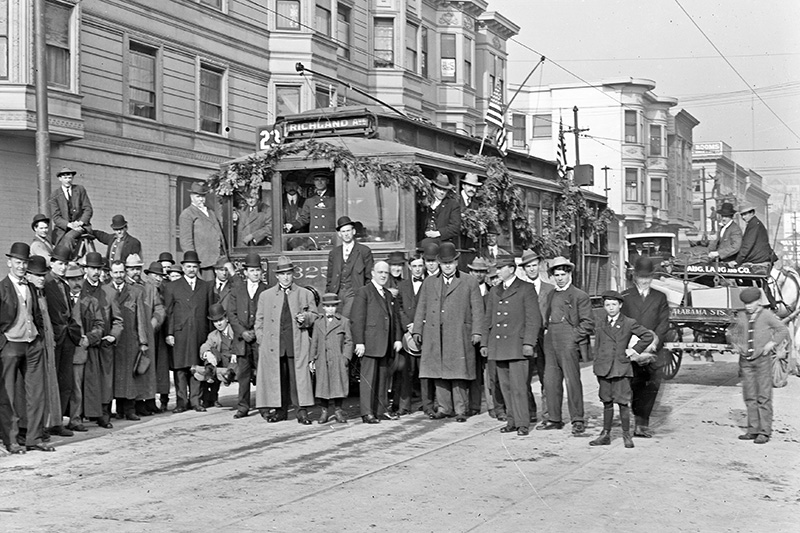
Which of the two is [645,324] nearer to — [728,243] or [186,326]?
[728,243]

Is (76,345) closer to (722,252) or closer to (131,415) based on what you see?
(131,415)

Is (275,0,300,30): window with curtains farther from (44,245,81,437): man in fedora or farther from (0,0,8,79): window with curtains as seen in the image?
(44,245,81,437): man in fedora

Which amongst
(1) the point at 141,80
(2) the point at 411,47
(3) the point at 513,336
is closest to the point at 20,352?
(3) the point at 513,336

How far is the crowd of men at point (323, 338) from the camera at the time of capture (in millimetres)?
10672

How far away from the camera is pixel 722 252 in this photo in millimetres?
16016

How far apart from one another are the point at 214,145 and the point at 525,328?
17.7 metres

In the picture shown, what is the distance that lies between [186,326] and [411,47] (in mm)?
26467

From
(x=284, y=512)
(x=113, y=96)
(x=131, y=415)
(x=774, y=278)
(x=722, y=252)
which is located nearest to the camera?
(x=284, y=512)

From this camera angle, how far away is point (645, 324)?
11.0 metres

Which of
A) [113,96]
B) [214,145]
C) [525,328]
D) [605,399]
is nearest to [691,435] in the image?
[605,399]

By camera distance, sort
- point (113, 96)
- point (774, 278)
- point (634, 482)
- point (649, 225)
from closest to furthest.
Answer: point (634, 482) → point (774, 278) → point (113, 96) → point (649, 225)

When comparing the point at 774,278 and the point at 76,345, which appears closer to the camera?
the point at 76,345

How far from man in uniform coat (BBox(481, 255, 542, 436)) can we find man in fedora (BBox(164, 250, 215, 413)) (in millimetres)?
3999

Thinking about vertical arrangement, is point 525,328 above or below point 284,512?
above
